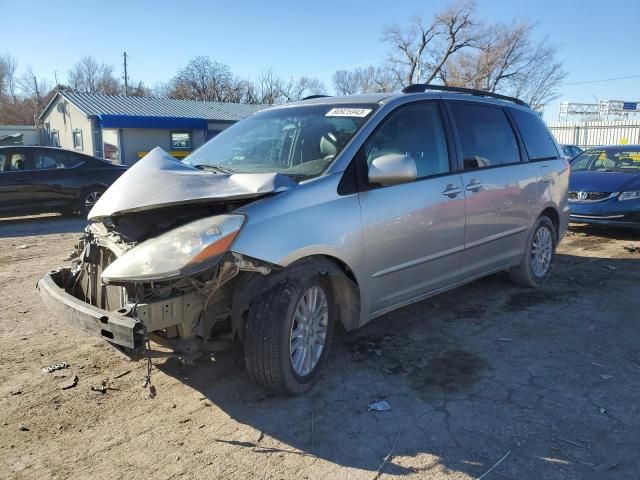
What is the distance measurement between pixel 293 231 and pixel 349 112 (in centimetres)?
130

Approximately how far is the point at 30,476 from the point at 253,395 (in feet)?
4.19

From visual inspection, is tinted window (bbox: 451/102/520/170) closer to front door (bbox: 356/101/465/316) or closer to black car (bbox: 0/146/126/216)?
front door (bbox: 356/101/465/316)

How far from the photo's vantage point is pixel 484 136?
Answer: 16.2ft

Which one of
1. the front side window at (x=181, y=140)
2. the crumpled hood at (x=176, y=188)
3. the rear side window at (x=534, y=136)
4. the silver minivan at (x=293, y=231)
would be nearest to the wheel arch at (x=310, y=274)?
the silver minivan at (x=293, y=231)

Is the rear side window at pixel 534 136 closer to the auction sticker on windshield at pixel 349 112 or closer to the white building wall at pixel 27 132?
the auction sticker on windshield at pixel 349 112

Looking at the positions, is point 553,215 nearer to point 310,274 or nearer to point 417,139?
point 417,139

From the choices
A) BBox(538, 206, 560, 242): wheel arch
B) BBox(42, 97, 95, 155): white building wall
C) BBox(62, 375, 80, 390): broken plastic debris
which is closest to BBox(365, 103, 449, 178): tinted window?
BBox(538, 206, 560, 242): wheel arch

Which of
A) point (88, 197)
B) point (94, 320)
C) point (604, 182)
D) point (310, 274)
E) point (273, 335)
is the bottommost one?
point (273, 335)

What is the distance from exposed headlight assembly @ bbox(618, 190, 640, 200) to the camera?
335 inches

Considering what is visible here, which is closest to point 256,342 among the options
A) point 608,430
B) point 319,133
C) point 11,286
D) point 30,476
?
point 30,476

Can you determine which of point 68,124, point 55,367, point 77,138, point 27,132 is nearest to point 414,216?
point 55,367

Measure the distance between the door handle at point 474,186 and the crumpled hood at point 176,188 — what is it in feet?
5.97

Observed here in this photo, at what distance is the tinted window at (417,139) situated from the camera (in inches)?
154

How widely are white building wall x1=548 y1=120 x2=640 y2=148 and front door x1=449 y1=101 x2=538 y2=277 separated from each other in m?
31.9
